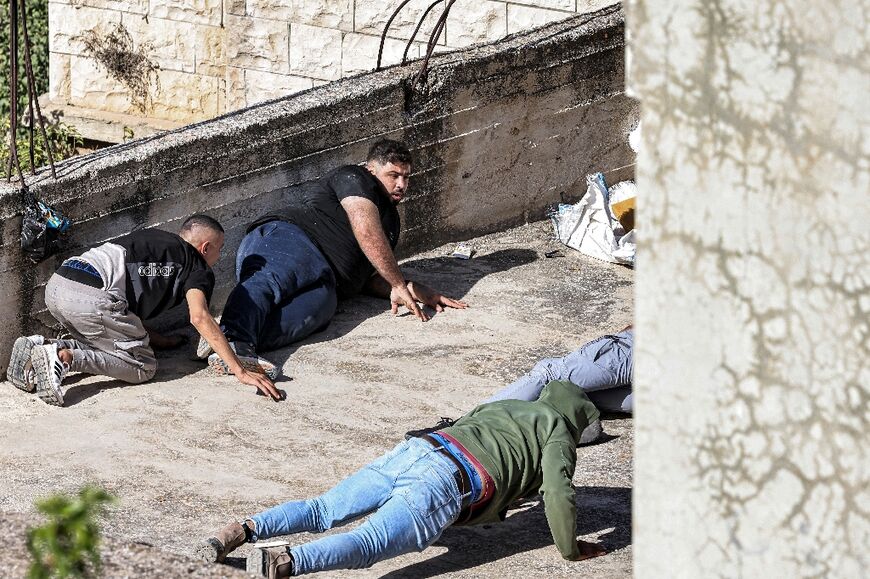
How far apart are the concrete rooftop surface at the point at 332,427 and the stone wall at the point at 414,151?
24.9 inches

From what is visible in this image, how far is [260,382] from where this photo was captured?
20.3 feet

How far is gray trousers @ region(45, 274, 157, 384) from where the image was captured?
6.07 metres

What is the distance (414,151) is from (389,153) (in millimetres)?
734

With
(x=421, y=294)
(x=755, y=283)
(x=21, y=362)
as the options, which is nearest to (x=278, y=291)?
(x=421, y=294)

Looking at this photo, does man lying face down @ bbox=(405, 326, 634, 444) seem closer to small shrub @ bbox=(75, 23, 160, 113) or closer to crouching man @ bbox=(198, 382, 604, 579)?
crouching man @ bbox=(198, 382, 604, 579)

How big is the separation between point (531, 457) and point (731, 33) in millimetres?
2818

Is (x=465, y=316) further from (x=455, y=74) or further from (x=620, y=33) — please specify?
(x=620, y=33)

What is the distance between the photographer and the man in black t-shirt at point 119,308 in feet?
19.9

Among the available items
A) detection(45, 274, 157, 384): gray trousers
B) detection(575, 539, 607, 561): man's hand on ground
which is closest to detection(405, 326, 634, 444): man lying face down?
detection(575, 539, 607, 561): man's hand on ground

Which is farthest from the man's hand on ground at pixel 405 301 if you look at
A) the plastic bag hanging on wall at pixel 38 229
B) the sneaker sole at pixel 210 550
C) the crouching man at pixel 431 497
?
the sneaker sole at pixel 210 550

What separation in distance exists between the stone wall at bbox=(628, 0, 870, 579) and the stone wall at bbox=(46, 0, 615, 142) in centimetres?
697

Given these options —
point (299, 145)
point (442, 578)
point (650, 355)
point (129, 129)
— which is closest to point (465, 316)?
point (299, 145)

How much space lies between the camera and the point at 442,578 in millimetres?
4625

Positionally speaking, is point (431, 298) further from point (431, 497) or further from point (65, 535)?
point (65, 535)
